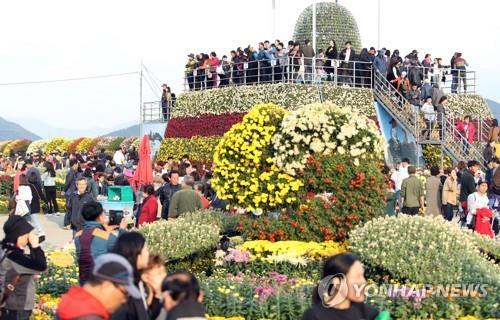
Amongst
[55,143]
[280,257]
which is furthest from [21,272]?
[55,143]

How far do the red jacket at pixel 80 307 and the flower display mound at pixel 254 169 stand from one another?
9959 millimetres

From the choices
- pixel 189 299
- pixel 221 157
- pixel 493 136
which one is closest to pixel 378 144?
pixel 221 157

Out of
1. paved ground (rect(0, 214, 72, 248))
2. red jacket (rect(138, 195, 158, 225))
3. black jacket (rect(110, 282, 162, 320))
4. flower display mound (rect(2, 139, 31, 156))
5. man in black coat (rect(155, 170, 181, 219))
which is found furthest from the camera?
flower display mound (rect(2, 139, 31, 156))

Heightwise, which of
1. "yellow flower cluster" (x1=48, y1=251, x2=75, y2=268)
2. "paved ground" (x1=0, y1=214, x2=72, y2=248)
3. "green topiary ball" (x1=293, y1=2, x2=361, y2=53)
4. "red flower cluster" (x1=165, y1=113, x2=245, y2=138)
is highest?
"green topiary ball" (x1=293, y1=2, x2=361, y2=53)

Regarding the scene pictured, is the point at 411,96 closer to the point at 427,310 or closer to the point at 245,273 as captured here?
Result: the point at 245,273

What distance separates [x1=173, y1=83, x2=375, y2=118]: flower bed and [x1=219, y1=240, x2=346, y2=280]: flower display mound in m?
15.4

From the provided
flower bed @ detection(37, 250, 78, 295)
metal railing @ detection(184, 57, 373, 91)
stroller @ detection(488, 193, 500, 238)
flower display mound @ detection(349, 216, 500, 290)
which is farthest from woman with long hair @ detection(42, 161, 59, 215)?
flower display mound @ detection(349, 216, 500, 290)

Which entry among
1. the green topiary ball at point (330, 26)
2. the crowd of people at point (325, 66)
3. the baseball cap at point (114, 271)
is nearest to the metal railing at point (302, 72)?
the crowd of people at point (325, 66)

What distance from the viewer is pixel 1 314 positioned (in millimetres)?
8836

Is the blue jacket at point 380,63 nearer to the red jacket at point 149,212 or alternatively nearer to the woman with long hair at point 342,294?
the red jacket at point 149,212

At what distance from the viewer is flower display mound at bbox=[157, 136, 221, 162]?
32.6 m

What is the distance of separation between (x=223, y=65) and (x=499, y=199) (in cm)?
1527

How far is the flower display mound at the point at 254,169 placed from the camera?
15.4 meters

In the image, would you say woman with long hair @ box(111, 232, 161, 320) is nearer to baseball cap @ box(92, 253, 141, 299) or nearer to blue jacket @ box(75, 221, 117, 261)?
baseball cap @ box(92, 253, 141, 299)
